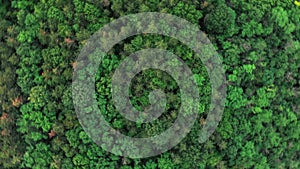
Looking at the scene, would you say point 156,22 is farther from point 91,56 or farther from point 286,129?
point 286,129

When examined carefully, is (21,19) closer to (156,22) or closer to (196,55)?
(156,22)

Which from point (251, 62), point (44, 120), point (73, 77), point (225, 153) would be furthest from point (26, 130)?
point (251, 62)

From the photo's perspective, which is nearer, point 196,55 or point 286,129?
point 196,55

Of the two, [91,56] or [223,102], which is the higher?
[91,56]

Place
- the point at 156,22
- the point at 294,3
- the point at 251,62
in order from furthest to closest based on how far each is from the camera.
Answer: the point at 294,3
the point at 251,62
the point at 156,22

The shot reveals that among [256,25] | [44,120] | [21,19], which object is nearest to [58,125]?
[44,120]

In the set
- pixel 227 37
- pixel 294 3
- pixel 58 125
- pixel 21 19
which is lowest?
pixel 294 3

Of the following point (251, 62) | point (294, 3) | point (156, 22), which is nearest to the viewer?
point (156, 22)
